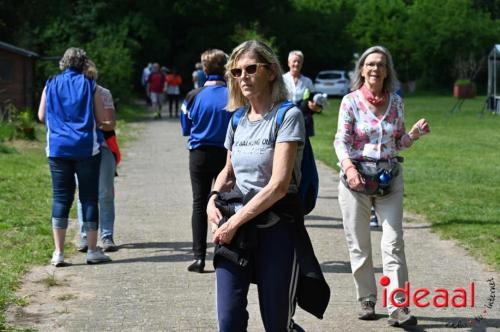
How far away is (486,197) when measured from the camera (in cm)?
1298

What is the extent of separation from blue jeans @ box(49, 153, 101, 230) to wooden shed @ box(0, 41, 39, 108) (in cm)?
1923

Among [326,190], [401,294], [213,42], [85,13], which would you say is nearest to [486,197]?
[326,190]

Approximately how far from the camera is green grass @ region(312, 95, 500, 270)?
9969 mm

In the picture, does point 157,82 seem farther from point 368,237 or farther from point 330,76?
point 368,237

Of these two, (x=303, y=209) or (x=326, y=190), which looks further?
(x=326, y=190)

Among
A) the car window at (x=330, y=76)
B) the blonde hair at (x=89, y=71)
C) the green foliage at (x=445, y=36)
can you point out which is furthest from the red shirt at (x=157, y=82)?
the green foliage at (x=445, y=36)

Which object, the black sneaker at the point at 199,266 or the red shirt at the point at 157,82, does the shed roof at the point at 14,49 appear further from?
the black sneaker at the point at 199,266

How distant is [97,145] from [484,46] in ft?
189

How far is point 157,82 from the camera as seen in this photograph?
3381 centimetres

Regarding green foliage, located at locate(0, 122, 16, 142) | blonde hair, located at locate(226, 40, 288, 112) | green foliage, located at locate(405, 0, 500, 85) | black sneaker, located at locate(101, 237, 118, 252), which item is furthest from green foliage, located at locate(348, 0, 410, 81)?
blonde hair, located at locate(226, 40, 288, 112)

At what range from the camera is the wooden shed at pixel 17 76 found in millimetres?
27391

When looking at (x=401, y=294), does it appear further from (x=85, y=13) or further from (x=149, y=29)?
(x=149, y=29)

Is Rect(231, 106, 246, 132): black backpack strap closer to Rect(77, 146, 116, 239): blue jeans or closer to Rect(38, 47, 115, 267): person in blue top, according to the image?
Rect(38, 47, 115, 267): person in blue top

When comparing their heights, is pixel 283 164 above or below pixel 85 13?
below
